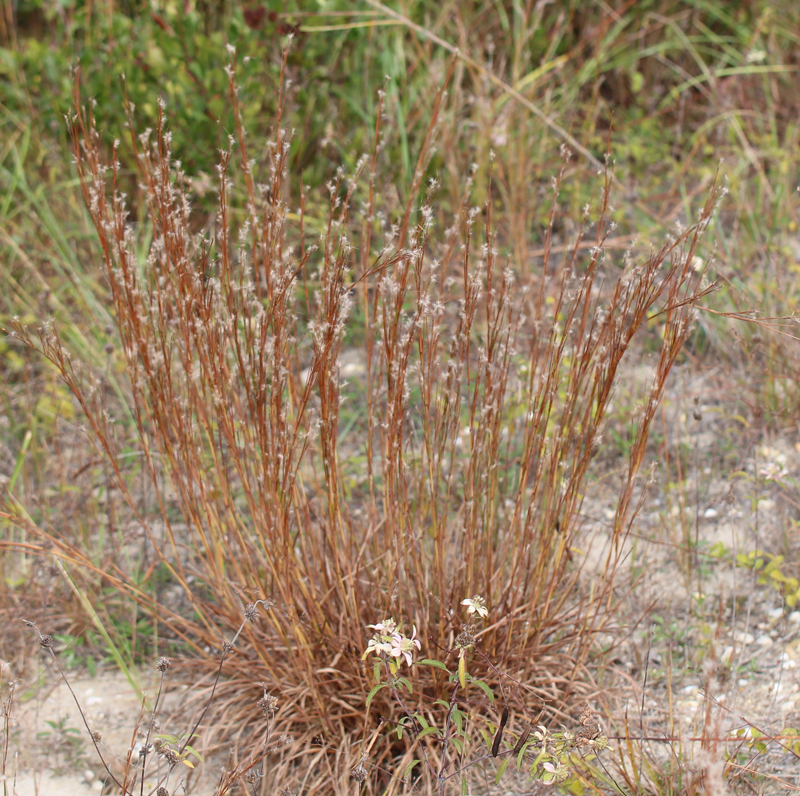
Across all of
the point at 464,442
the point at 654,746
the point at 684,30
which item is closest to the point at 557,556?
the point at 654,746

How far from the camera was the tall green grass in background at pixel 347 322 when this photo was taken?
1.53 metres

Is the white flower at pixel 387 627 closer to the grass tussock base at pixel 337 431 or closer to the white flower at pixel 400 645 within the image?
the white flower at pixel 400 645

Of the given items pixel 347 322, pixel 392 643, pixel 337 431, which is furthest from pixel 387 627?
pixel 347 322

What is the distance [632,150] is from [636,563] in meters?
2.64

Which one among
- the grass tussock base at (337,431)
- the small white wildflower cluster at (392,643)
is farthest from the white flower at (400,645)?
the grass tussock base at (337,431)

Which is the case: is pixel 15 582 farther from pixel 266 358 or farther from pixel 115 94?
pixel 115 94

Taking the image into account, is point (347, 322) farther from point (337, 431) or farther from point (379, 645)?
point (379, 645)

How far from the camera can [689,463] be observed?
2594mm

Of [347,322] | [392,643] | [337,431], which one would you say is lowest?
[347,322]

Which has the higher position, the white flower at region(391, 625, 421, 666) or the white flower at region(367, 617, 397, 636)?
the white flower at region(367, 617, 397, 636)

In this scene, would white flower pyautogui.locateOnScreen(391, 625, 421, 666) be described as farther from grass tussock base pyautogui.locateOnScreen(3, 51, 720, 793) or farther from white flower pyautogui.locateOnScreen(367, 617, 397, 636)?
grass tussock base pyautogui.locateOnScreen(3, 51, 720, 793)

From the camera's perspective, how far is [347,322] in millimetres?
3291

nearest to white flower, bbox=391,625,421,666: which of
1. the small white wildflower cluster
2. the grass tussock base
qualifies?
the small white wildflower cluster

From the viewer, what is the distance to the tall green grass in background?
153cm
